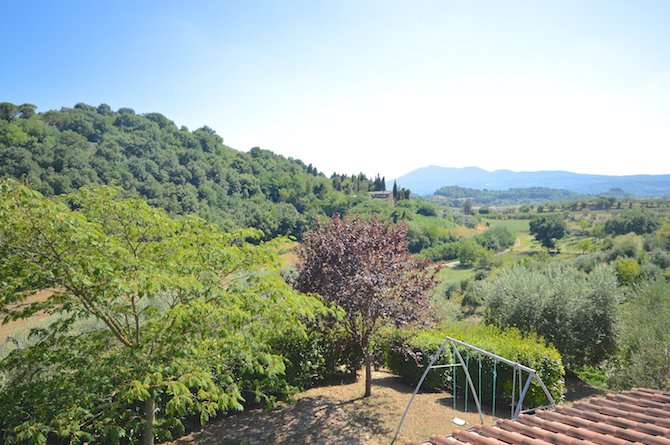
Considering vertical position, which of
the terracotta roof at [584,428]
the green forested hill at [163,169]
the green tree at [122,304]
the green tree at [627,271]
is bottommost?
the green tree at [627,271]

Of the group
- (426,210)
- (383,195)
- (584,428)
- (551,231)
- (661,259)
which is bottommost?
(551,231)

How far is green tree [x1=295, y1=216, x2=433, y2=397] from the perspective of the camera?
9297 millimetres

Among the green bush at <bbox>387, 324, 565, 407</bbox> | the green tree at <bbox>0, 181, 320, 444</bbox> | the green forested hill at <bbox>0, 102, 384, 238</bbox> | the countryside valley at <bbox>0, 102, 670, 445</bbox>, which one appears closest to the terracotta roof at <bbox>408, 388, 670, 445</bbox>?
the countryside valley at <bbox>0, 102, 670, 445</bbox>

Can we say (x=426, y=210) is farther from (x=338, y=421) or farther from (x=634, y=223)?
(x=338, y=421)

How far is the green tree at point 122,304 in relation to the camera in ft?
15.4

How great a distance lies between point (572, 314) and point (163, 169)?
77.5 metres

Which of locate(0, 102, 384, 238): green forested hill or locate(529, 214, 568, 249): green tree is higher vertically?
locate(0, 102, 384, 238): green forested hill

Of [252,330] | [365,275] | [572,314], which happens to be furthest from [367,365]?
[572,314]

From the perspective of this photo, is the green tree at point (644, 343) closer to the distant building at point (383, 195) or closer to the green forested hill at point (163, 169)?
the green forested hill at point (163, 169)

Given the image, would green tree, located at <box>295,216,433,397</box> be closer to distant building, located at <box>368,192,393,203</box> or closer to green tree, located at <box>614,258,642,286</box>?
green tree, located at <box>614,258,642,286</box>

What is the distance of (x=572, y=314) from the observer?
15.0 m

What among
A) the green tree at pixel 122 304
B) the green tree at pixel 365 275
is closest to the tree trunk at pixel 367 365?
the green tree at pixel 365 275

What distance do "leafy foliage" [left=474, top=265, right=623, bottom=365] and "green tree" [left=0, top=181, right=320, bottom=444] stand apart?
12455mm

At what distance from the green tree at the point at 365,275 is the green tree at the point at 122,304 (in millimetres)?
2843
